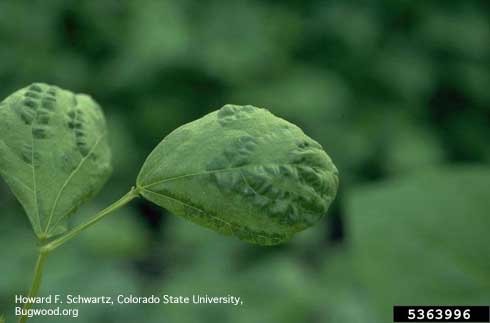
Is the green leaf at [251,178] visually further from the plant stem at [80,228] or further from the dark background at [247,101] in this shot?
the dark background at [247,101]

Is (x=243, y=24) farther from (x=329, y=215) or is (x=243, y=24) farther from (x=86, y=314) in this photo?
(x=86, y=314)

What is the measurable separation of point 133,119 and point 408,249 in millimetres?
1223

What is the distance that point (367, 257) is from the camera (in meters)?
0.50

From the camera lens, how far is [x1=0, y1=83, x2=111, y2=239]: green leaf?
28cm

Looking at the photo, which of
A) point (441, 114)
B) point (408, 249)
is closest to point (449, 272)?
point (408, 249)

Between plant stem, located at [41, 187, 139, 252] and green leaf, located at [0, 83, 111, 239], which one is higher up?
green leaf, located at [0, 83, 111, 239]

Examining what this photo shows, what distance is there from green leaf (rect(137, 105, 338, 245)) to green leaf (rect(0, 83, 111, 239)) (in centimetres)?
5

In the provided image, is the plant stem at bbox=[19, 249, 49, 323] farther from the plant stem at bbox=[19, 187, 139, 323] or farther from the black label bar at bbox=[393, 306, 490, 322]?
the black label bar at bbox=[393, 306, 490, 322]

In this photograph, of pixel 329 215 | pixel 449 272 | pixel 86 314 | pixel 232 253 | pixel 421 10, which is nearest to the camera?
pixel 449 272

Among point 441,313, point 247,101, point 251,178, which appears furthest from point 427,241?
point 247,101

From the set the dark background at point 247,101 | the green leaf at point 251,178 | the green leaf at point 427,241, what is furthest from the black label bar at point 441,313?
the dark background at point 247,101

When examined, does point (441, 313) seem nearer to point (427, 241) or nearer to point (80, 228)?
point (427, 241)

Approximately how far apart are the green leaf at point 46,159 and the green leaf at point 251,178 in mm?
47

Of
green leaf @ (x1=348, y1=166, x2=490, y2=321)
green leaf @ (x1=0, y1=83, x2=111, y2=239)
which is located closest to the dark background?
green leaf @ (x1=348, y1=166, x2=490, y2=321)
